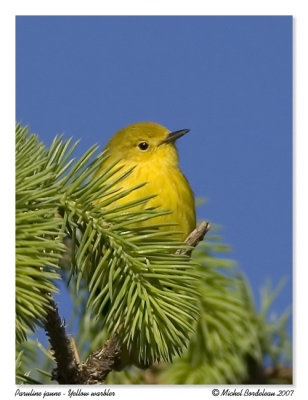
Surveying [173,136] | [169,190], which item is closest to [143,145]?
[173,136]

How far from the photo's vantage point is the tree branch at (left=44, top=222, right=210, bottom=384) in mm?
1099

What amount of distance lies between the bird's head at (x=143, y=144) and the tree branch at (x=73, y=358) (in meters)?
1.01

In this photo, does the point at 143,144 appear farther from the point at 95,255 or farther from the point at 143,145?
the point at 95,255

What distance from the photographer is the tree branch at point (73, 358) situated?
1.10 m

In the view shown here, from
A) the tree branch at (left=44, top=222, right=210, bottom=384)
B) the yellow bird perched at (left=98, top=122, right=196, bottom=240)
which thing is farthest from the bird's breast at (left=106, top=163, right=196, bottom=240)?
the tree branch at (left=44, top=222, right=210, bottom=384)

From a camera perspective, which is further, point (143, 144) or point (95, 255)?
point (143, 144)

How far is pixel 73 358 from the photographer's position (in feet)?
3.73

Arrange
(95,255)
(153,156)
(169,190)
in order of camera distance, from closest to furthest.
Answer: (95,255) → (169,190) → (153,156)

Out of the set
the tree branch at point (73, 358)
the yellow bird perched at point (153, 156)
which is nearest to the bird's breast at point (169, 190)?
the yellow bird perched at point (153, 156)

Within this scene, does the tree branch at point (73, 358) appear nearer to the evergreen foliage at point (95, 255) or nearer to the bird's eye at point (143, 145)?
the evergreen foliage at point (95, 255)

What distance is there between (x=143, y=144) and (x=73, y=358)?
3.91 feet

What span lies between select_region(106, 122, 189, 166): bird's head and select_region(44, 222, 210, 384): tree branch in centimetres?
101

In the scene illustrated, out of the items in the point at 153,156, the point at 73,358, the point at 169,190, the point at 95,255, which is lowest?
the point at 73,358
